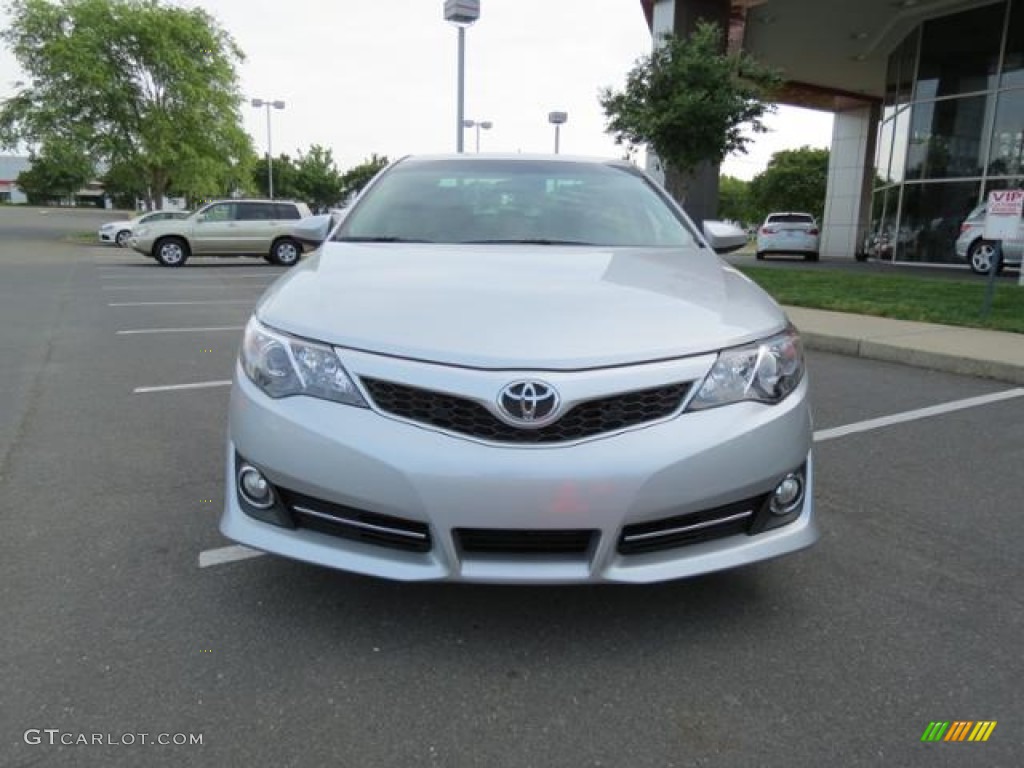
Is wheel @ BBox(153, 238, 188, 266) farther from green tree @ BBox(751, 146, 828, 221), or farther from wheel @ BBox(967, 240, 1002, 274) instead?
green tree @ BBox(751, 146, 828, 221)

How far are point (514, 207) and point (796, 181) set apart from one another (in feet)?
246

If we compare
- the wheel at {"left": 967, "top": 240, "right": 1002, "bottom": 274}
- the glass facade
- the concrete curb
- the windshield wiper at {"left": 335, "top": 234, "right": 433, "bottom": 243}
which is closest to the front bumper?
the windshield wiper at {"left": 335, "top": 234, "right": 433, "bottom": 243}

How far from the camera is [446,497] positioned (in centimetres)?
206

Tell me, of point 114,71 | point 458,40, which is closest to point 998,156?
point 458,40

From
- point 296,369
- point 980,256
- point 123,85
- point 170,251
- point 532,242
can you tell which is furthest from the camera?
point 123,85

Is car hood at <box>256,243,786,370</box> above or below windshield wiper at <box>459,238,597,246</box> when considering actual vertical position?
below

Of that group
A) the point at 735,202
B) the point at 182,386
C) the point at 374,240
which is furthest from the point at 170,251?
the point at 735,202

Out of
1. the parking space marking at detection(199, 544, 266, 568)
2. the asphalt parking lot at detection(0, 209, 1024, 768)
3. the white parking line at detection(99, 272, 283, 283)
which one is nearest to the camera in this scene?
the asphalt parking lot at detection(0, 209, 1024, 768)

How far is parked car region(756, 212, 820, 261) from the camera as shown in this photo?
76.2 ft

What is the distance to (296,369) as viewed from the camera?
2301mm

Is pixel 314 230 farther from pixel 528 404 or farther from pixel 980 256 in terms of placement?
pixel 980 256

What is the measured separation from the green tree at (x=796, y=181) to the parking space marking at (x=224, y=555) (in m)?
74.1

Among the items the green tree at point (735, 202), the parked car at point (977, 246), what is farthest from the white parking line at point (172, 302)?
the green tree at point (735, 202)

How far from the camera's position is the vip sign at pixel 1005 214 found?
7949mm
